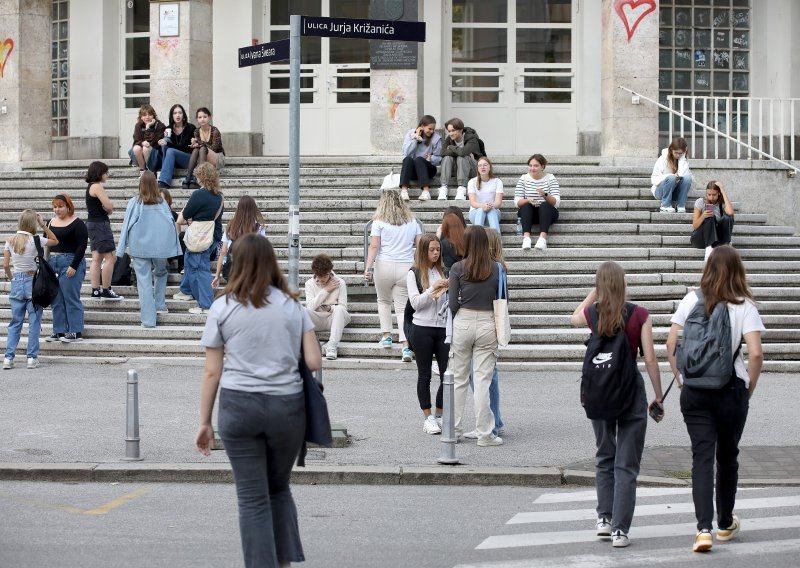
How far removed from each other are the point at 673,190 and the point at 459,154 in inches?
120

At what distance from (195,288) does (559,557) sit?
9.41m

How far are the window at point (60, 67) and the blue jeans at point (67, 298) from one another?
1139 centimetres

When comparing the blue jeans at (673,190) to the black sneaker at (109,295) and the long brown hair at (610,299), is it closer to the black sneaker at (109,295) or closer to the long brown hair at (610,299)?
the black sneaker at (109,295)

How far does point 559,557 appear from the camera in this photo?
759cm

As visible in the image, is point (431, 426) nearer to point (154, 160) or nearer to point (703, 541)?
point (703, 541)

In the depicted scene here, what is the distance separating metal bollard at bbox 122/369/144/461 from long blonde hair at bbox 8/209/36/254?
5.27 metres

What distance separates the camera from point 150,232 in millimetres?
15883

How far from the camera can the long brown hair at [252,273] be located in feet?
21.2

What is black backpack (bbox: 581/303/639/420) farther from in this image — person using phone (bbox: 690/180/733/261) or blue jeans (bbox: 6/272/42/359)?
person using phone (bbox: 690/180/733/261)

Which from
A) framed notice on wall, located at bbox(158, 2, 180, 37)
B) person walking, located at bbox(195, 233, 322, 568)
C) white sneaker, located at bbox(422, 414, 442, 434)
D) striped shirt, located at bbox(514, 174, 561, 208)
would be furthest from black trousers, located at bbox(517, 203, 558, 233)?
person walking, located at bbox(195, 233, 322, 568)

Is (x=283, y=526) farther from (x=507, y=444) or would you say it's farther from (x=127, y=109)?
(x=127, y=109)

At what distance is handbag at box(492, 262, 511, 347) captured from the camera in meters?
10.5

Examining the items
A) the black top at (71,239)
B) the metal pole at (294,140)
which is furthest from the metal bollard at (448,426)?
the black top at (71,239)

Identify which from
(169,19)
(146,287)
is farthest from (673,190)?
(169,19)
